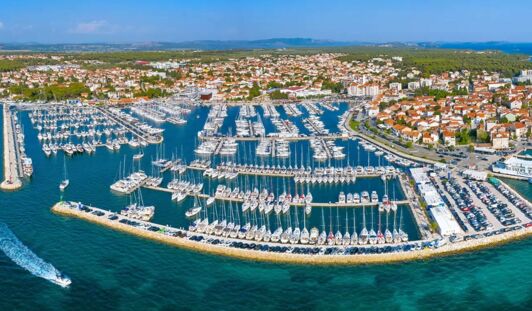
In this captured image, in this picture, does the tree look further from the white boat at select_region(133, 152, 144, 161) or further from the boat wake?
the boat wake

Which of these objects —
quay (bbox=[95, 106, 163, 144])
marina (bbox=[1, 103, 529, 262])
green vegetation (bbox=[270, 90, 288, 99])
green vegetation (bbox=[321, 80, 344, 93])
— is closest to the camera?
marina (bbox=[1, 103, 529, 262])

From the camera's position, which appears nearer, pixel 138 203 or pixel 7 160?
pixel 138 203

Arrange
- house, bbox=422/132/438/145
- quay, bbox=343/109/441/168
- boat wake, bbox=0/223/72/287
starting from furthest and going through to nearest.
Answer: house, bbox=422/132/438/145 < quay, bbox=343/109/441/168 < boat wake, bbox=0/223/72/287


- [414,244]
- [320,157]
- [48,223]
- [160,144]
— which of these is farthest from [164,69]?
[414,244]

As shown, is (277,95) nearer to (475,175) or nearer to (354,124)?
(354,124)

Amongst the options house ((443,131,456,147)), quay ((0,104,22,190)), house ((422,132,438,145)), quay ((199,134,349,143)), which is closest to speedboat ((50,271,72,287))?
quay ((0,104,22,190))

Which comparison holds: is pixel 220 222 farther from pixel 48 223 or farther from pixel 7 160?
pixel 7 160

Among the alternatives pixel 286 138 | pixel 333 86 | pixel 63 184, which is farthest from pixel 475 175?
pixel 333 86
